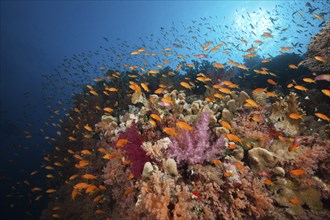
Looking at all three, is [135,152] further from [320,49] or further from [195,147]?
[320,49]

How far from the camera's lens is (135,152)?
4.83 m

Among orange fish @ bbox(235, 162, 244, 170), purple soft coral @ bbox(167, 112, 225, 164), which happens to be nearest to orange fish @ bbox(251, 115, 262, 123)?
purple soft coral @ bbox(167, 112, 225, 164)

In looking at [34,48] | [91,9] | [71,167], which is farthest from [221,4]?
[71,167]

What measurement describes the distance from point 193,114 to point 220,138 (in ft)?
5.08

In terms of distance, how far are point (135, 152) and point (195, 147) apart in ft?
4.55

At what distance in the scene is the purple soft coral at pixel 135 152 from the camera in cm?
466

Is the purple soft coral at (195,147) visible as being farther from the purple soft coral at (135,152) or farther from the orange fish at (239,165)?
the purple soft coral at (135,152)

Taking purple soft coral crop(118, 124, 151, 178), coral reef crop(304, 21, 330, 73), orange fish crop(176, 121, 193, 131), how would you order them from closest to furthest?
orange fish crop(176, 121, 193, 131), purple soft coral crop(118, 124, 151, 178), coral reef crop(304, 21, 330, 73)

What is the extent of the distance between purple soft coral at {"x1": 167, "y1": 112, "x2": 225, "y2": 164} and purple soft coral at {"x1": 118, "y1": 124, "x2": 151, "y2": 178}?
68cm

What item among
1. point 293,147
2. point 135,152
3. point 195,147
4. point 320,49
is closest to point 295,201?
point 293,147

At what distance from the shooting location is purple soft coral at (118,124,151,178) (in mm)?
4660

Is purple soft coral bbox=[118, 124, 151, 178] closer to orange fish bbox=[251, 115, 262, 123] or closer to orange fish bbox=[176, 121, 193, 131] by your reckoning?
orange fish bbox=[176, 121, 193, 131]

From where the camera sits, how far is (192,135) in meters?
4.59

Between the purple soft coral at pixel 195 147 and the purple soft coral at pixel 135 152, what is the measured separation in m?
0.68
